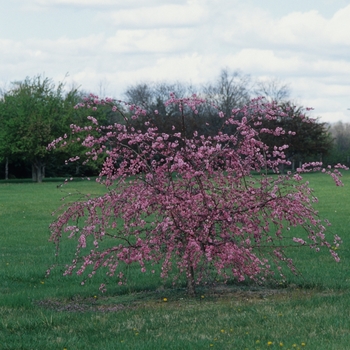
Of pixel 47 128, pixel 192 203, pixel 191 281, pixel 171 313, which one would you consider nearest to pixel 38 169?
pixel 47 128

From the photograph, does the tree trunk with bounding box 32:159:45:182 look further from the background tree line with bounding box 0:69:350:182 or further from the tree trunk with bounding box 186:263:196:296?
the tree trunk with bounding box 186:263:196:296

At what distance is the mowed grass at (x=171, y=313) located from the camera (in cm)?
740

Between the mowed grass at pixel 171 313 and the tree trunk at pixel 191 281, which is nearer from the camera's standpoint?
the mowed grass at pixel 171 313

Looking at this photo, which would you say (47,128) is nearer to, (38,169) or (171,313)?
(38,169)

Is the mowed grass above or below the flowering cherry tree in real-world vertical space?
below

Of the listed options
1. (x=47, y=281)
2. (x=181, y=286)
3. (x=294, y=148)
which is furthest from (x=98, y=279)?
(x=294, y=148)

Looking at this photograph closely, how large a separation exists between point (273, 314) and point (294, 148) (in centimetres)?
6593

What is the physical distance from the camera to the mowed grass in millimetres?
7398

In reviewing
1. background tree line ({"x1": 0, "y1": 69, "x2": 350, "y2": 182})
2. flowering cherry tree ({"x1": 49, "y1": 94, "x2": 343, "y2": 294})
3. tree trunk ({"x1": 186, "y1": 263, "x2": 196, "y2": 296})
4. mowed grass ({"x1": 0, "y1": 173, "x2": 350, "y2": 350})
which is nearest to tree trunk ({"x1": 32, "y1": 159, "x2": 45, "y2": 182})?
background tree line ({"x1": 0, "y1": 69, "x2": 350, "y2": 182})

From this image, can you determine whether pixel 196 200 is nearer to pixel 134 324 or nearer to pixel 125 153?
pixel 125 153

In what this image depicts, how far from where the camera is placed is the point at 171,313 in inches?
348

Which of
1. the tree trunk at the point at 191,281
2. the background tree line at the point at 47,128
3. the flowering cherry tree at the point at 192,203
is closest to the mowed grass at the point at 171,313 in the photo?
the tree trunk at the point at 191,281

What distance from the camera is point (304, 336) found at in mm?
7371

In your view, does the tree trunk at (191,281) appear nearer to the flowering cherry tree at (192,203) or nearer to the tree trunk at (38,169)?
the flowering cherry tree at (192,203)
